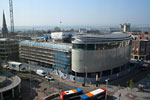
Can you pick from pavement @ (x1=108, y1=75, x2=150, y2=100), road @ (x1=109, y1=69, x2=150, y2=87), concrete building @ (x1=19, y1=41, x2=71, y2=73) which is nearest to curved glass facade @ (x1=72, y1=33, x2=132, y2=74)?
concrete building @ (x1=19, y1=41, x2=71, y2=73)

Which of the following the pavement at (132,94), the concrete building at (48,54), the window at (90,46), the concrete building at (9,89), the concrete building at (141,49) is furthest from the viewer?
the concrete building at (141,49)

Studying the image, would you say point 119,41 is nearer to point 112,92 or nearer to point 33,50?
point 112,92

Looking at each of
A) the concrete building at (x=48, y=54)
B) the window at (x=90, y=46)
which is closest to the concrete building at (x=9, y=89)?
the concrete building at (x=48, y=54)

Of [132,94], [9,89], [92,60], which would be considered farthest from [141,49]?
[9,89]

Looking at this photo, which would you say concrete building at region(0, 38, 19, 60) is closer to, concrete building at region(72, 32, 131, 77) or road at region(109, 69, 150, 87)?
concrete building at region(72, 32, 131, 77)

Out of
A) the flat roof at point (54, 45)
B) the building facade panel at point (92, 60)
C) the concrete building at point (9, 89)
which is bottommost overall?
the concrete building at point (9, 89)

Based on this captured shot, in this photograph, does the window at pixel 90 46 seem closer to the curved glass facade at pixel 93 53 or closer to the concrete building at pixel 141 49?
the curved glass facade at pixel 93 53

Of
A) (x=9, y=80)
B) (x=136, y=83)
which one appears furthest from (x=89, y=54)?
(x=9, y=80)

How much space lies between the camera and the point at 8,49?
70.1 meters

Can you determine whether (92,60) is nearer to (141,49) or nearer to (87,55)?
(87,55)

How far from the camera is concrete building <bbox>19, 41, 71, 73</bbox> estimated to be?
50.9 meters

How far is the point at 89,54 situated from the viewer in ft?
147

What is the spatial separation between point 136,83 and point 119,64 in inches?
457

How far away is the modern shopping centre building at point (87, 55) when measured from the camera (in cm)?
4494
